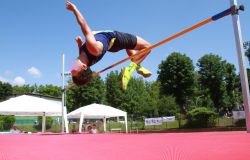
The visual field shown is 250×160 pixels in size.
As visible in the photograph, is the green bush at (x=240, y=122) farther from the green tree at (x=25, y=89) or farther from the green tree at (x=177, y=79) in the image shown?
the green tree at (x=25, y=89)

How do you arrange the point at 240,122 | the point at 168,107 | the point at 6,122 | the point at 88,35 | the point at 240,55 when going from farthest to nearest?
the point at 168,107 → the point at 6,122 → the point at 240,122 → the point at 88,35 → the point at 240,55

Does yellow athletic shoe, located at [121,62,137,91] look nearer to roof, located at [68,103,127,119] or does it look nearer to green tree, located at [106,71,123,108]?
roof, located at [68,103,127,119]

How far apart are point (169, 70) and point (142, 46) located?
85.7ft

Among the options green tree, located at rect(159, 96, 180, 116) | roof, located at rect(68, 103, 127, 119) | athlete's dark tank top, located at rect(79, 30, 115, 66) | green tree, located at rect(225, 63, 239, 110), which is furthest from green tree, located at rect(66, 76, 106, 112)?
athlete's dark tank top, located at rect(79, 30, 115, 66)

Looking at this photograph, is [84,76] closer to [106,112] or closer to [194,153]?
[194,153]

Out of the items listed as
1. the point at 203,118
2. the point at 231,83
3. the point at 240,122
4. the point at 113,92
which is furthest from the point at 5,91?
the point at 240,122

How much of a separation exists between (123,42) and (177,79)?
2625 cm

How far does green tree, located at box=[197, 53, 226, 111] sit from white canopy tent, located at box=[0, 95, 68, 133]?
21752mm

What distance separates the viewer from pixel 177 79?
1177 inches

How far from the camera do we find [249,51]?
859 inches

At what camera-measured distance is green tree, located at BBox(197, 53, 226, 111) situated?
30.2 m

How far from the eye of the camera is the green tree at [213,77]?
30.2m

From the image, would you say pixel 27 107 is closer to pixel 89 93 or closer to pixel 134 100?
pixel 89 93

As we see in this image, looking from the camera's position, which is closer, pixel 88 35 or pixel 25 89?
pixel 88 35
